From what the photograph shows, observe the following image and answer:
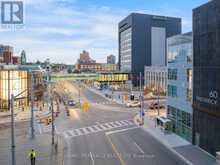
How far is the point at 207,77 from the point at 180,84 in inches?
328

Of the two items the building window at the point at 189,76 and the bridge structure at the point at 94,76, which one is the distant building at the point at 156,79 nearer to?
the bridge structure at the point at 94,76

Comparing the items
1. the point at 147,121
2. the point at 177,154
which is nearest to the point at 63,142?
the point at 177,154

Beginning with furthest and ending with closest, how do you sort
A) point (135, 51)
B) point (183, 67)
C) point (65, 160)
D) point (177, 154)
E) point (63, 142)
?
point (135, 51), point (183, 67), point (63, 142), point (177, 154), point (65, 160)

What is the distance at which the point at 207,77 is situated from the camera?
31.4m

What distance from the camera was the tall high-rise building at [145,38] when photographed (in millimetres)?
141000

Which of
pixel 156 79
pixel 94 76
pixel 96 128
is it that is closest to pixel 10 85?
pixel 96 128

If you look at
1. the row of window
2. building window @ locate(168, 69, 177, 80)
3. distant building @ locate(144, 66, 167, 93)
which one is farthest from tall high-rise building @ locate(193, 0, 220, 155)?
distant building @ locate(144, 66, 167, 93)

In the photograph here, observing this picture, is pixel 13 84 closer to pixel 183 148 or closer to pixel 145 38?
pixel 183 148

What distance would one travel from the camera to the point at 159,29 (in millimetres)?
144875

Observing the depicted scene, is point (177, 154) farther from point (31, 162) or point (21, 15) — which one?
point (21, 15)

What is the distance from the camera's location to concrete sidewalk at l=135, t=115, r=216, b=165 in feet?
93.5

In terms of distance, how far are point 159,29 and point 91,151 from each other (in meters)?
121

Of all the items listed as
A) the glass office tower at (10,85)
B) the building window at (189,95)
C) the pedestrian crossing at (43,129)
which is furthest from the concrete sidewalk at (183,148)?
the glass office tower at (10,85)

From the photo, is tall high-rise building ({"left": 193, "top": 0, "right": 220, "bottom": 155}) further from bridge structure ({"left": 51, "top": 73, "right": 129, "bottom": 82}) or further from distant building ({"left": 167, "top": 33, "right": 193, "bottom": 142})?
bridge structure ({"left": 51, "top": 73, "right": 129, "bottom": 82})
